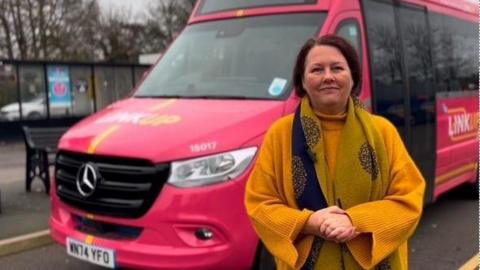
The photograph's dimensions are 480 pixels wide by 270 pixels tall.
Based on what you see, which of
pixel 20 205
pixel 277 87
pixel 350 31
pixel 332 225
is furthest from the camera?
pixel 20 205

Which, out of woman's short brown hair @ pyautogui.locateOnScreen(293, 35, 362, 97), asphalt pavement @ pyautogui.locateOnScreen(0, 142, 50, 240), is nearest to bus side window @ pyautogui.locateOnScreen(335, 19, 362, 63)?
woman's short brown hair @ pyautogui.locateOnScreen(293, 35, 362, 97)

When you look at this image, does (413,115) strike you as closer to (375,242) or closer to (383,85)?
(383,85)

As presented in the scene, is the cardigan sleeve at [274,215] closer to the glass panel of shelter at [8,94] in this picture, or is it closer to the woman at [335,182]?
the woman at [335,182]

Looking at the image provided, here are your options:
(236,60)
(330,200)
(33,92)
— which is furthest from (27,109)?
(330,200)

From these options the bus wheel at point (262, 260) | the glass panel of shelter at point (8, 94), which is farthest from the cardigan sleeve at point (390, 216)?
the glass panel of shelter at point (8, 94)

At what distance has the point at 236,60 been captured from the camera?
507 cm

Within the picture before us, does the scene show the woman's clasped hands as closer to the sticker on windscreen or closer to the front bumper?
the front bumper

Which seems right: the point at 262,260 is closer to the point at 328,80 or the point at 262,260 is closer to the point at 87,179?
the point at 87,179

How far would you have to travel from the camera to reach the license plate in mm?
4113

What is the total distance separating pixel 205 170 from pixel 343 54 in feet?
5.88

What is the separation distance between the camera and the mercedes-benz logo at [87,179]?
4.15 meters

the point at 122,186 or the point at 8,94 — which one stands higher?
the point at 8,94

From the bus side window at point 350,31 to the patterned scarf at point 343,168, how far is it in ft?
9.37

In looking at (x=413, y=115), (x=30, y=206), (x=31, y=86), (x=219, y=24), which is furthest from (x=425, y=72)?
(x=31, y=86)
